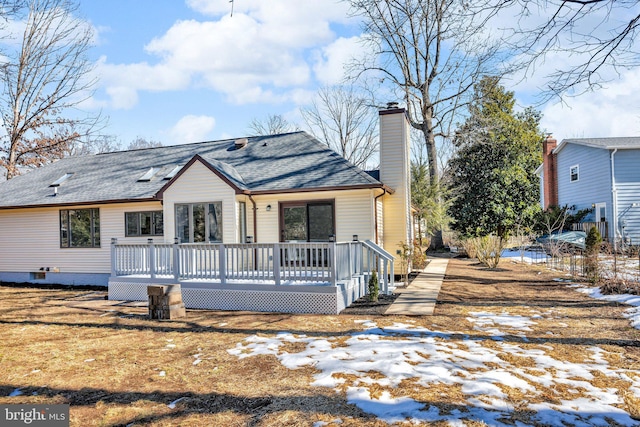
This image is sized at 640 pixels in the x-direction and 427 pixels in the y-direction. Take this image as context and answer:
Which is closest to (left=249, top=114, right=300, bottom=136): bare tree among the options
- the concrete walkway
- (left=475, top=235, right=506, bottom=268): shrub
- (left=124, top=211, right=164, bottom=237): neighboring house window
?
(left=475, top=235, right=506, bottom=268): shrub

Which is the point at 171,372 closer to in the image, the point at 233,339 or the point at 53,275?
the point at 233,339

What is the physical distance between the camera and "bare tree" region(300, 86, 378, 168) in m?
37.6

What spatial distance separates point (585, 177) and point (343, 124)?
68.1 ft

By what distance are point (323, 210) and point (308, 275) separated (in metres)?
3.60

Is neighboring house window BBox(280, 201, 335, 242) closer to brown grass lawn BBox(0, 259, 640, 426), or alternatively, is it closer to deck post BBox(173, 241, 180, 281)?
deck post BBox(173, 241, 180, 281)

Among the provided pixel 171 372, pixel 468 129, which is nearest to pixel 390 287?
pixel 171 372

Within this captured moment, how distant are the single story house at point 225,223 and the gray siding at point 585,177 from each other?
14133 mm

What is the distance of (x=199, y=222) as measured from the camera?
12.5 metres

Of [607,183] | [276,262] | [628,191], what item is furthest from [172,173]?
[628,191]

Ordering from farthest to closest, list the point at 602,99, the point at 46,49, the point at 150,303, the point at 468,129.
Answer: the point at 468,129
the point at 46,49
the point at 150,303
the point at 602,99

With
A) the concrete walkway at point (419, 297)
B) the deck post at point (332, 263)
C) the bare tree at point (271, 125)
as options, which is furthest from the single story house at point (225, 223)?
the bare tree at point (271, 125)

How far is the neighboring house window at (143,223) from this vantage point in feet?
45.6

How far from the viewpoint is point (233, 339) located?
692cm

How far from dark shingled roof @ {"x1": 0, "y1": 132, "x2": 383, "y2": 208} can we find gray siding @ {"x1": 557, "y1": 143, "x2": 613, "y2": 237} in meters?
16.1
